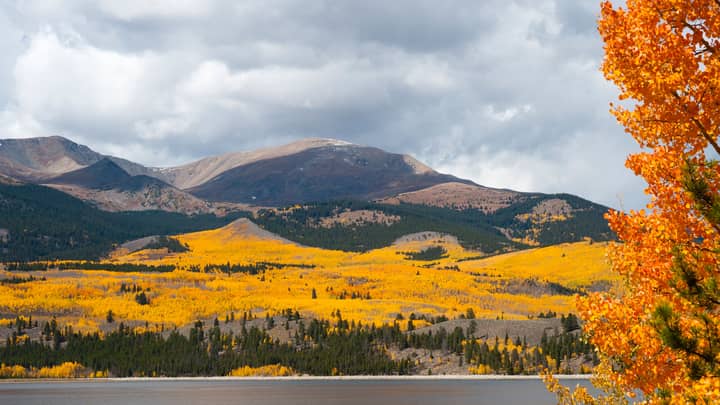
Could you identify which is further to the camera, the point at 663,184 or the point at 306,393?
the point at 306,393

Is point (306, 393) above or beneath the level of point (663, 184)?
beneath

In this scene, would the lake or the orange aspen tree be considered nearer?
the orange aspen tree

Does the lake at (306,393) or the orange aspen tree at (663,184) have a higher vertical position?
the orange aspen tree at (663,184)

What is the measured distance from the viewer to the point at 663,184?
1977 cm

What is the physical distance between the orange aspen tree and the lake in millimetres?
103568

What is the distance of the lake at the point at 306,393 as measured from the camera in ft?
431

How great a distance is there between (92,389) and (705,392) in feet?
593

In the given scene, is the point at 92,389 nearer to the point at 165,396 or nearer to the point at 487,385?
the point at 165,396

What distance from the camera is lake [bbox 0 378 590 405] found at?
132 meters

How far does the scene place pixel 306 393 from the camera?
153000 millimetres

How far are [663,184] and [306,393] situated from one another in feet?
457

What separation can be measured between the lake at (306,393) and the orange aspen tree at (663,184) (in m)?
104

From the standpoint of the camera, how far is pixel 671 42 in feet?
63.3

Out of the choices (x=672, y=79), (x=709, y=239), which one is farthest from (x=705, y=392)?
(x=672, y=79)
